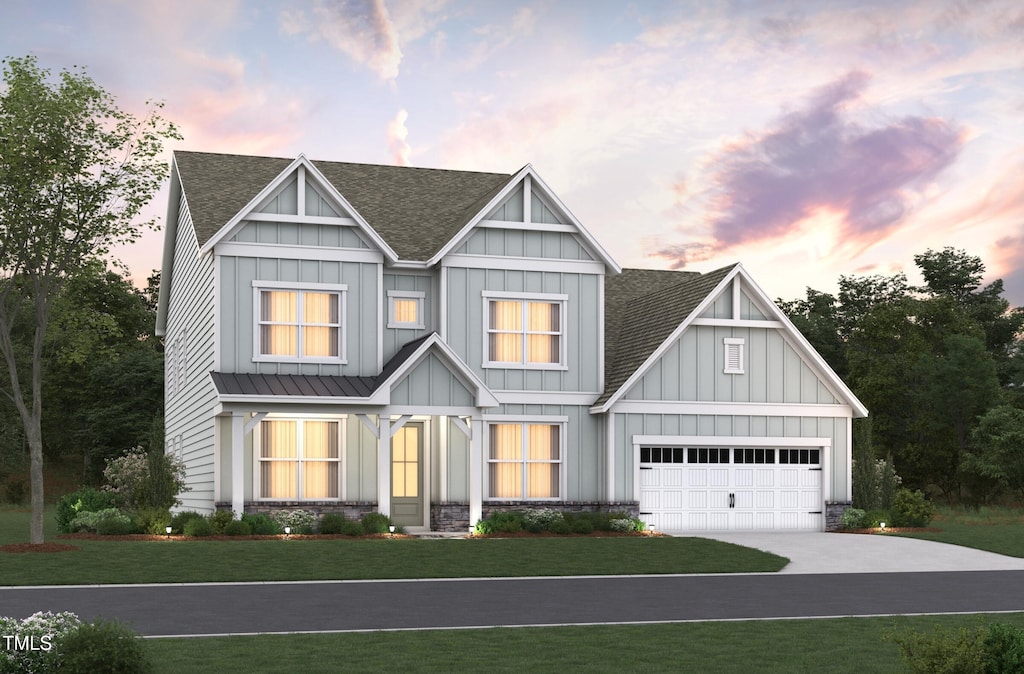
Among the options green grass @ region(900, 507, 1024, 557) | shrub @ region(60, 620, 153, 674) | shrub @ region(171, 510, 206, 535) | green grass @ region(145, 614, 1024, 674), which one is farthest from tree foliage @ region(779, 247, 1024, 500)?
shrub @ region(60, 620, 153, 674)

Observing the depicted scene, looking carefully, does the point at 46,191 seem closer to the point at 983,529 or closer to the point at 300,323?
the point at 300,323

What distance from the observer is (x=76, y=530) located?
30.3m

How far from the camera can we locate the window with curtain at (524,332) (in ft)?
111

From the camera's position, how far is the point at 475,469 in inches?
1247

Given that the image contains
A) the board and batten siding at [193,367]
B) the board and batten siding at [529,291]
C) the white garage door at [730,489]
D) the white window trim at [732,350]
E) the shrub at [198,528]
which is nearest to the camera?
the shrub at [198,528]

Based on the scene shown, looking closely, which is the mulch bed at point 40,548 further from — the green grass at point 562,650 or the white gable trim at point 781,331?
the white gable trim at point 781,331

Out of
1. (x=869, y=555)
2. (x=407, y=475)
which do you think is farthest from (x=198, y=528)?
(x=869, y=555)

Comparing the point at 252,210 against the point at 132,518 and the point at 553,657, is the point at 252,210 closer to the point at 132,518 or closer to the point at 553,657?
the point at 132,518

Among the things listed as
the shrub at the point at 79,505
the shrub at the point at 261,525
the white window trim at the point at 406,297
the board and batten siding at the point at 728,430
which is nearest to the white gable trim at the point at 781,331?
the board and batten siding at the point at 728,430

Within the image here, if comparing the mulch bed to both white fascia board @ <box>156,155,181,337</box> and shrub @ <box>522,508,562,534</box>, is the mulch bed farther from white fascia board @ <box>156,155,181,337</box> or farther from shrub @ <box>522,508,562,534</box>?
white fascia board @ <box>156,155,181,337</box>

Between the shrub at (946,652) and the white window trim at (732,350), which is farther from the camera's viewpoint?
the white window trim at (732,350)

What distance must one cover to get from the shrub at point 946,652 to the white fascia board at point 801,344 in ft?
80.9

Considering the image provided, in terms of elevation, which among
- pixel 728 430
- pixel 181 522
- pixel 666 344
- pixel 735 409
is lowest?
pixel 181 522

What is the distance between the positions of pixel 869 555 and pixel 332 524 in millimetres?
11879
